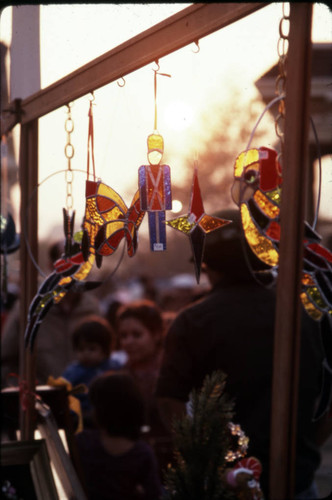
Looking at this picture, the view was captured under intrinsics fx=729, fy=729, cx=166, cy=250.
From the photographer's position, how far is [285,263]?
99 centimetres

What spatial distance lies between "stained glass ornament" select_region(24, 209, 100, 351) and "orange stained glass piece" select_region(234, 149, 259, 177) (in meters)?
0.65

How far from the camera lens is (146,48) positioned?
140 cm

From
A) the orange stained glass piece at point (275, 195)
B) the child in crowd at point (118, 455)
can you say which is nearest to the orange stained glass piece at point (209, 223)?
the orange stained glass piece at point (275, 195)

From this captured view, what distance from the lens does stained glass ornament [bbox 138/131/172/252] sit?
129 cm

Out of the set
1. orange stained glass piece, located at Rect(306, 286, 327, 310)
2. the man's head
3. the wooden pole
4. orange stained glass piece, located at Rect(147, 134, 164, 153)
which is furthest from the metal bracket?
orange stained glass piece, located at Rect(306, 286, 327, 310)

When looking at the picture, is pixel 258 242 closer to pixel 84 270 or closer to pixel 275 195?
pixel 275 195

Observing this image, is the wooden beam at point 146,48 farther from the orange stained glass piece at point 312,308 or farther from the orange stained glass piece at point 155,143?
the orange stained glass piece at point 312,308

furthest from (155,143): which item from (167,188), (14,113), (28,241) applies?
(14,113)

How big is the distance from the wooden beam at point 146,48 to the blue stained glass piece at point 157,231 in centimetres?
30

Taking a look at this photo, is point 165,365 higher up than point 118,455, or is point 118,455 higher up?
point 165,365

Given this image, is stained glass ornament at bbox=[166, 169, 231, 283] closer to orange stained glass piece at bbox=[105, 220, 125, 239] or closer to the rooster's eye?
the rooster's eye

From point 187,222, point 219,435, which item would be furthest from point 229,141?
point 219,435

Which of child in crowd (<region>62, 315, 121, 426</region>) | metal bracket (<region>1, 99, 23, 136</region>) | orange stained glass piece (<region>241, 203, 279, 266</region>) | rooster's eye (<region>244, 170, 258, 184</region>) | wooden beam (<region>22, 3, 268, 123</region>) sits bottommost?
A: child in crowd (<region>62, 315, 121, 426</region>)

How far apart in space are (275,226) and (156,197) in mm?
241
